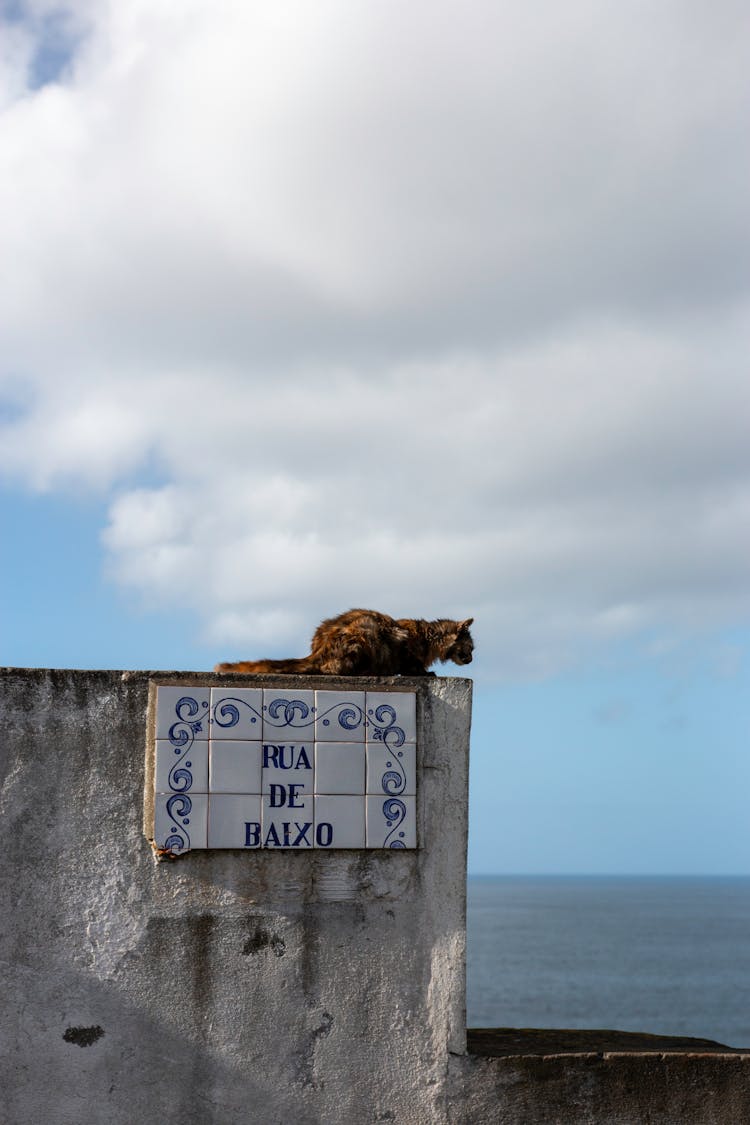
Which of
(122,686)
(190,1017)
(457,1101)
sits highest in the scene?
(122,686)

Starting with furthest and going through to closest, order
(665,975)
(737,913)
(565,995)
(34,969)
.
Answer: (737,913)
(665,975)
(565,995)
(34,969)

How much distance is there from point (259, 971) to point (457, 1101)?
1.11 metres

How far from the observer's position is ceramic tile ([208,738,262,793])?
5.44 meters

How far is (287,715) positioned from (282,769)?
25 cm

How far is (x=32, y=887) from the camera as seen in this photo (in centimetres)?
522

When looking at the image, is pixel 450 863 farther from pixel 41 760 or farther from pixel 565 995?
pixel 565 995

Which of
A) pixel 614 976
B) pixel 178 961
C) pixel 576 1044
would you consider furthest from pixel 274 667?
pixel 614 976

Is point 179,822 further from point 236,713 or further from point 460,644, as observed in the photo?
point 460,644

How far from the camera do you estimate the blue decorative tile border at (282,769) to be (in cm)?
537

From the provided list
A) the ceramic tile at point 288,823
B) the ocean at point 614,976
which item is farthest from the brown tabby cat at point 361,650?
the ocean at point 614,976

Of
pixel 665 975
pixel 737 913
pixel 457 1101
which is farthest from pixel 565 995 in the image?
pixel 737 913

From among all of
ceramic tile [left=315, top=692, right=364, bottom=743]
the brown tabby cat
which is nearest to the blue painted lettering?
ceramic tile [left=315, top=692, right=364, bottom=743]

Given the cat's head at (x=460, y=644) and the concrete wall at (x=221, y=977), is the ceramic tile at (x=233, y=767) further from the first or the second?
the cat's head at (x=460, y=644)

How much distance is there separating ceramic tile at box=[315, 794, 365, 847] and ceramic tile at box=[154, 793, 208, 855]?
0.54 m
